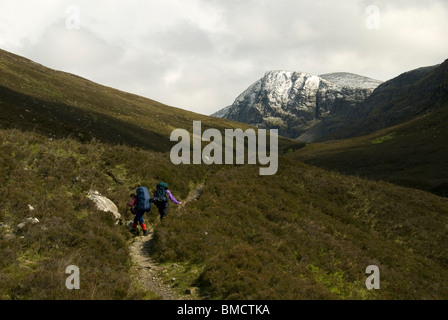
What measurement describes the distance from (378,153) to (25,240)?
92.5 meters

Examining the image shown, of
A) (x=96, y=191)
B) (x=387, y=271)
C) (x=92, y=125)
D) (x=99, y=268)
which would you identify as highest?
(x=92, y=125)

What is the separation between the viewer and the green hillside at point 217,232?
984cm

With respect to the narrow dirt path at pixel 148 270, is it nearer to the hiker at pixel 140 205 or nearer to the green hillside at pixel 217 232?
the green hillside at pixel 217 232

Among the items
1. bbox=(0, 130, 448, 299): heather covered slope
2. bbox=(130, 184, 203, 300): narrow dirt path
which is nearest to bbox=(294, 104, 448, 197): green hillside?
bbox=(0, 130, 448, 299): heather covered slope

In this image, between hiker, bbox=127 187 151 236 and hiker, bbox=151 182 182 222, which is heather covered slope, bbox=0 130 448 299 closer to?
hiker, bbox=151 182 182 222

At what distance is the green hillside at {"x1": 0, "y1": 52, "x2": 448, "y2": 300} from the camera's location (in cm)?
984

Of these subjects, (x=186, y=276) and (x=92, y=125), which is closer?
(x=186, y=276)

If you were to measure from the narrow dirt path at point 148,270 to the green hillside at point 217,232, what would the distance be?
35cm

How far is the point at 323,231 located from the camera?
731 inches

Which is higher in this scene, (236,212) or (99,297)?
(236,212)

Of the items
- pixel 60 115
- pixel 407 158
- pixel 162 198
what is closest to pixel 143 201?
pixel 162 198

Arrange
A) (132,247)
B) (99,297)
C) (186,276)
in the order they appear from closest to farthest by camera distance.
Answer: (99,297) → (186,276) → (132,247)

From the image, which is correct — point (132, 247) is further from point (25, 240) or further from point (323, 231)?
point (323, 231)
